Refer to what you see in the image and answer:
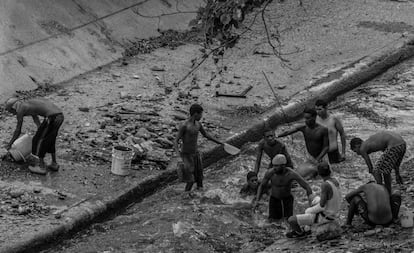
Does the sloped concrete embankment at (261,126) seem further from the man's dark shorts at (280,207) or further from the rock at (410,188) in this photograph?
the rock at (410,188)

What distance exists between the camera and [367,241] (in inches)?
449

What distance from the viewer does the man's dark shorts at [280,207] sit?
12.6 m

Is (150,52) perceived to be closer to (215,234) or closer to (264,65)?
(264,65)

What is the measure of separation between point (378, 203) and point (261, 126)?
5279mm

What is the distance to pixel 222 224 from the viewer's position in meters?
12.8

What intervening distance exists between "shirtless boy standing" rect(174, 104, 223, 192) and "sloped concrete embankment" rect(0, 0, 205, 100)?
3.43m

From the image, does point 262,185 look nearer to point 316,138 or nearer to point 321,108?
point 316,138

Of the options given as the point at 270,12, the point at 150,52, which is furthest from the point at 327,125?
the point at 270,12

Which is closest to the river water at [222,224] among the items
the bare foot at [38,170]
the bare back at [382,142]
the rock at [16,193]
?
the bare back at [382,142]

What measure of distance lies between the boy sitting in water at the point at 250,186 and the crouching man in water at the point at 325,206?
1746mm

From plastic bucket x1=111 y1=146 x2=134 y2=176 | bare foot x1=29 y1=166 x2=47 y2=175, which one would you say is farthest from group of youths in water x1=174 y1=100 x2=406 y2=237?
bare foot x1=29 y1=166 x2=47 y2=175

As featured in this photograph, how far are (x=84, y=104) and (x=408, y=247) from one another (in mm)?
7452

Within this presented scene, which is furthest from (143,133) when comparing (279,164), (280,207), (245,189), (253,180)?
(279,164)

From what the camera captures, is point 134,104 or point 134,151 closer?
point 134,151
